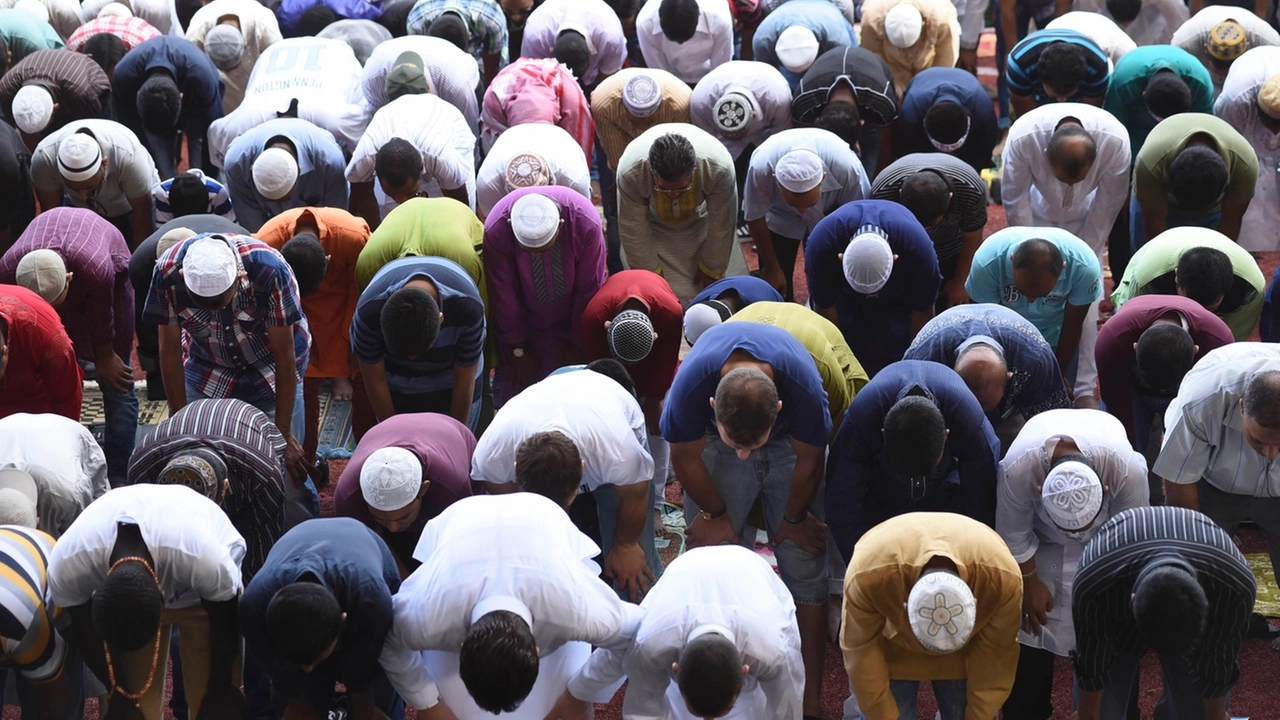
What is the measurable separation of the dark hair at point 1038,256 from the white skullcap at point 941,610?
183 cm

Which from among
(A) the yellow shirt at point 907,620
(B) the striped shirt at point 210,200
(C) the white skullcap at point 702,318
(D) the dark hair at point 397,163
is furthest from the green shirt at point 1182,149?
(B) the striped shirt at point 210,200

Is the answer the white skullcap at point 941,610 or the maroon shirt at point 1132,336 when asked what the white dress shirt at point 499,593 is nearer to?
the white skullcap at point 941,610

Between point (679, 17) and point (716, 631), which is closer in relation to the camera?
point (716, 631)

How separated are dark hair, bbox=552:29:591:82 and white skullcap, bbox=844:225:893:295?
2.64 m

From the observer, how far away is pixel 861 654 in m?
Answer: 3.93

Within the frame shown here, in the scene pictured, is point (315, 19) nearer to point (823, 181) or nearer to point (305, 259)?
point (305, 259)

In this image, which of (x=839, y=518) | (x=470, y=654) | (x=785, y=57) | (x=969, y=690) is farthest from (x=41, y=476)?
(x=785, y=57)

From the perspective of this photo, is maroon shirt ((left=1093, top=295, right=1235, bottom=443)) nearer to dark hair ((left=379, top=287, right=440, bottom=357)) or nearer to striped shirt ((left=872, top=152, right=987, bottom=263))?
striped shirt ((left=872, top=152, right=987, bottom=263))

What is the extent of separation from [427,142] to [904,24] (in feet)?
8.55

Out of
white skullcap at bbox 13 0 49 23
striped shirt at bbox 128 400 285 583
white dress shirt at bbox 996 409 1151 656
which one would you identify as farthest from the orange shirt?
white skullcap at bbox 13 0 49 23

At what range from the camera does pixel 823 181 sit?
608cm

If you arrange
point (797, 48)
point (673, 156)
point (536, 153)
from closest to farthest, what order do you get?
point (673, 156), point (536, 153), point (797, 48)

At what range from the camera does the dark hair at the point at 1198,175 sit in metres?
5.84

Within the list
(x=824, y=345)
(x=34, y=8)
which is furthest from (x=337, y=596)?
(x=34, y=8)
